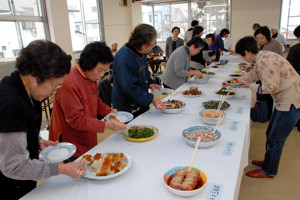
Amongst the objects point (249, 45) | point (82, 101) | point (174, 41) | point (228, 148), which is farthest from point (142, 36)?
point (174, 41)

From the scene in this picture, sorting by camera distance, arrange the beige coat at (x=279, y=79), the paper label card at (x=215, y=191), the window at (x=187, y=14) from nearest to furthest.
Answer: the paper label card at (x=215, y=191), the beige coat at (x=279, y=79), the window at (x=187, y=14)

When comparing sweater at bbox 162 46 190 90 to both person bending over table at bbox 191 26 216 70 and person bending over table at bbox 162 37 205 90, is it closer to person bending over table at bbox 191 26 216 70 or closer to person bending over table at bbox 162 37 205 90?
person bending over table at bbox 162 37 205 90

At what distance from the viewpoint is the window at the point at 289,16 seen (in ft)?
26.0

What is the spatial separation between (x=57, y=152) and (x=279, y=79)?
1564 mm

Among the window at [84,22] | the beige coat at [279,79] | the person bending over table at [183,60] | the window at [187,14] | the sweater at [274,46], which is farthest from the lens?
the window at [187,14]

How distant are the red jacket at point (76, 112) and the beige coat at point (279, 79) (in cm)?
120

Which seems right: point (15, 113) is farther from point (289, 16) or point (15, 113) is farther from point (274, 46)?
point (289, 16)

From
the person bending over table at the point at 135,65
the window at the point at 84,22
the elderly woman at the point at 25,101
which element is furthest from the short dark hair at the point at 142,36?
the window at the point at 84,22

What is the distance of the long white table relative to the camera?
0.94 meters

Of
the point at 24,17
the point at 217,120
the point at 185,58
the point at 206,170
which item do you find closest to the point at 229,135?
the point at 217,120

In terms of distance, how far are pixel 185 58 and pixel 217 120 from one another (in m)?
1.47

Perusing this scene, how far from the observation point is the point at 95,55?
4.37 feet

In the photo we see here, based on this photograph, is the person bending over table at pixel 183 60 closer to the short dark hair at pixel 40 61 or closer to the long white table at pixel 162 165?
the long white table at pixel 162 165

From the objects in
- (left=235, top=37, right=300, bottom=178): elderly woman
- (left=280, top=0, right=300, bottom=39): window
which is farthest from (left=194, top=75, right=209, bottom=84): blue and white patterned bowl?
(left=280, top=0, right=300, bottom=39): window
